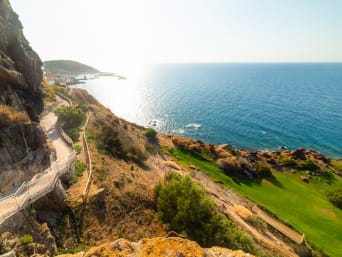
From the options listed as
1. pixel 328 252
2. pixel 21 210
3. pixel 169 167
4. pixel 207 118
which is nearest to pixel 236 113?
pixel 207 118

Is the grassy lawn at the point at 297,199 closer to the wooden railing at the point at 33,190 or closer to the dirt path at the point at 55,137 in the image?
the dirt path at the point at 55,137

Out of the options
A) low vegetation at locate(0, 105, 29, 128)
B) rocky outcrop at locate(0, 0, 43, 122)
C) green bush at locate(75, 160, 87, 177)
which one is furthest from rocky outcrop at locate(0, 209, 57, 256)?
rocky outcrop at locate(0, 0, 43, 122)

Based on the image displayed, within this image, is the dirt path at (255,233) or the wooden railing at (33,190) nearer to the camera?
the wooden railing at (33,190)

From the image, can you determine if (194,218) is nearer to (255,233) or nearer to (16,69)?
(255,233)

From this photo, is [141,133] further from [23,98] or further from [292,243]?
[292,243]

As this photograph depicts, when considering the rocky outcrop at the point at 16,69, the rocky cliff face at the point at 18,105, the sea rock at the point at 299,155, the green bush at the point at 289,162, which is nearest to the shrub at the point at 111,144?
the rocky outcrop at the point at 16,69

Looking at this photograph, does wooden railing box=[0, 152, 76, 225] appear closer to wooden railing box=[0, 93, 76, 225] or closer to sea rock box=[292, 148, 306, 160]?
wooden railing box=[0, 93, 76, 225]

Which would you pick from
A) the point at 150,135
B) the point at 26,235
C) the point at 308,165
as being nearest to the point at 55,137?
the point at 26,235
